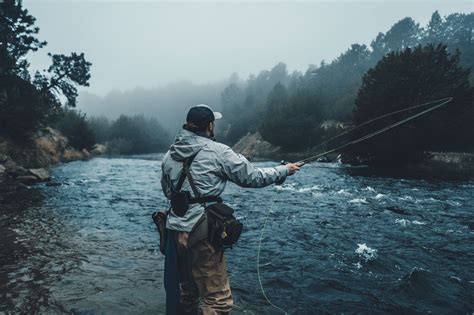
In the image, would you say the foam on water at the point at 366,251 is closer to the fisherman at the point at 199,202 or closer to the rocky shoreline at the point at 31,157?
the fisherman at the point at 199,202

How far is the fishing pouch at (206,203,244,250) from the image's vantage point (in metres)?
3.95

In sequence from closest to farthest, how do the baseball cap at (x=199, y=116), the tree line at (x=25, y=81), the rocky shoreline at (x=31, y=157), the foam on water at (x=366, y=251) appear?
the baseball cap at (x=199, y=116), the foam on water at (x=366, y=251), the rocky shoreline at (x=31, y=157), the tree line at (x=25, y=81)

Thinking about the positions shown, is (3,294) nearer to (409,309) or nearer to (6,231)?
(6,231)

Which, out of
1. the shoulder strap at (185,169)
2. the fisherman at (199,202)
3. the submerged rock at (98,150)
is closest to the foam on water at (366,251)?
the fisherman at (199,202)

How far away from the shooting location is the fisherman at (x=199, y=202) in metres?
4.07

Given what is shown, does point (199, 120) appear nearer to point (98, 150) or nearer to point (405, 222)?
point (405, 222)

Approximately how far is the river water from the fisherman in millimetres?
1547

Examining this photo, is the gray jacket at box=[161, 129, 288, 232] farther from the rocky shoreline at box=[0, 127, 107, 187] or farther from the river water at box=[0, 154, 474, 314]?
the rocky shoreline at box=[0, 127, 107, 187]

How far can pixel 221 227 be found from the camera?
3941 millimetres

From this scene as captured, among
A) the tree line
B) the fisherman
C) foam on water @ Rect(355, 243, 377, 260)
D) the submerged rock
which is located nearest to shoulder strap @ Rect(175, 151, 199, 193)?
the fisherman

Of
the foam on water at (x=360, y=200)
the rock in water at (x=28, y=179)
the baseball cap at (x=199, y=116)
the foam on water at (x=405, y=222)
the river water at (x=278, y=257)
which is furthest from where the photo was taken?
the rock in water at (x=28, y=179)

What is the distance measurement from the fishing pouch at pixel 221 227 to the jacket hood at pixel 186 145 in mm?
745

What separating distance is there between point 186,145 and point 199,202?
747 mm

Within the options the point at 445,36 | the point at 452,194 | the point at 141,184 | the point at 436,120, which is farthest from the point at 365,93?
the point at 445,36
